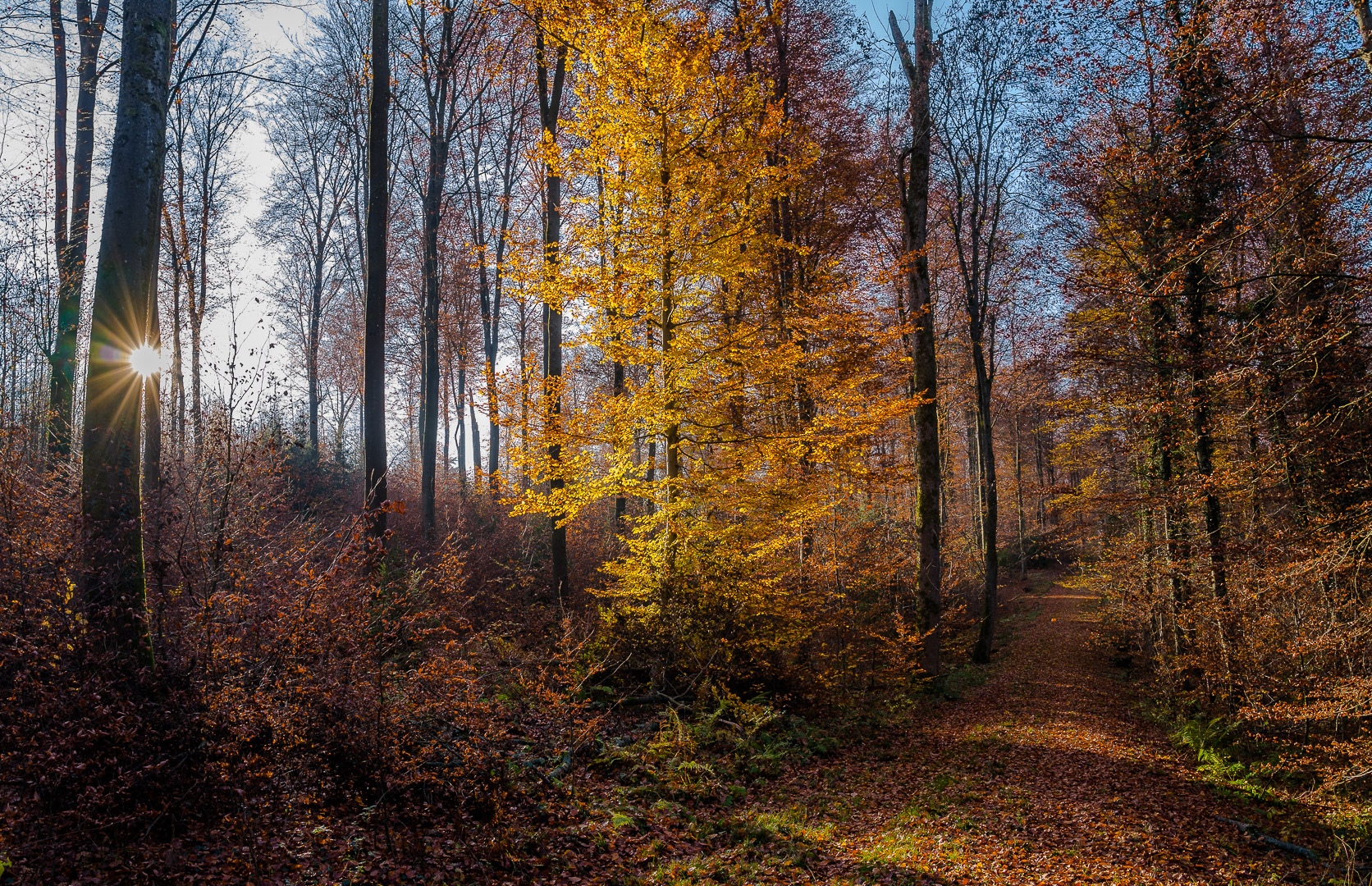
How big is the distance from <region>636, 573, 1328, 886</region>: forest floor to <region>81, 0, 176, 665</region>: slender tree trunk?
180 inches

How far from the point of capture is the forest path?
17.7 feet

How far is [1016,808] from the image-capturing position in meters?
6.64

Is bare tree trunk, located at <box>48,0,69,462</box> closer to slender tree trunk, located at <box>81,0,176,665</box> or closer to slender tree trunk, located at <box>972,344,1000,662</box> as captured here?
slender tree trunk, located at <box>81,0,176,665</box>

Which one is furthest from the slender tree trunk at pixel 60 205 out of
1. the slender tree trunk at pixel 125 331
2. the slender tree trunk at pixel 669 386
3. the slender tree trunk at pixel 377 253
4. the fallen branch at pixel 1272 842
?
the fallen branch at pixel 1272 842

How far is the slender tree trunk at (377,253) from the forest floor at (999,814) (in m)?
6.53

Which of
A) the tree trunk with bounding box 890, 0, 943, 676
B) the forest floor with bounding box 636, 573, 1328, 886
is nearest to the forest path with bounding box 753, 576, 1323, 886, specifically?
the forest floor with bounding box 636, 573, 1328, 886

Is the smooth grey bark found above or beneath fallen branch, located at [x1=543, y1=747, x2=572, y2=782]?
above

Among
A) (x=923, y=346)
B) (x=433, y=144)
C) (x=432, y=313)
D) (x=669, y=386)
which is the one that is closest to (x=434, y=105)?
(x=433, y=144)

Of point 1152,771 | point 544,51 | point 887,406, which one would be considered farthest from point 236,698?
point 544,51

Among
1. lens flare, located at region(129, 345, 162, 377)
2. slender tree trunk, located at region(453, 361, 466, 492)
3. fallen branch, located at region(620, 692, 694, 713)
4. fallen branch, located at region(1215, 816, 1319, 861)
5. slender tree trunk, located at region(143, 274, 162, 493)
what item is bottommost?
fallen branch, located at region(1215, 816, 1319, 861)

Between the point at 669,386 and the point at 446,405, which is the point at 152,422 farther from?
the point at 446,405

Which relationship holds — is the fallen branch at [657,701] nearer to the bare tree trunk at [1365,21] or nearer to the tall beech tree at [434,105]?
the tall beech tree at [434,105]

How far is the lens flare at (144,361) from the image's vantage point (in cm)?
508

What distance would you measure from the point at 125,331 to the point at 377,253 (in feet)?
14.7
